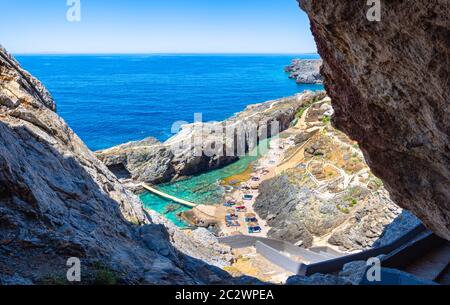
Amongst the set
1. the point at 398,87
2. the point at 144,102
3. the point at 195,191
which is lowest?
the point at 195,191

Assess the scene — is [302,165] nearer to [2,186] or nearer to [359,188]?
[359,188]

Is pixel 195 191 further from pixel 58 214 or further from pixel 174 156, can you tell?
pixel 58 214

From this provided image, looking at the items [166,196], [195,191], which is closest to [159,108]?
[195,191]

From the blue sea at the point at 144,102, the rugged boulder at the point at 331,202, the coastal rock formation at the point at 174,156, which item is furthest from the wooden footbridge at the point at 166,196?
the blue sea at the point at 144,102

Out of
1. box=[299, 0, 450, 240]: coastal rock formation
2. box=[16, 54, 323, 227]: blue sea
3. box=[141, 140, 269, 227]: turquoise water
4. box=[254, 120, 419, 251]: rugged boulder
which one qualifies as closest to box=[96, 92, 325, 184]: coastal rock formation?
box=[141, 140, 269, 227]: turquoise water

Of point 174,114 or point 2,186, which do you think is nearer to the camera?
point 2,186
